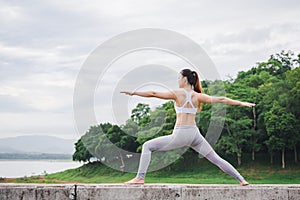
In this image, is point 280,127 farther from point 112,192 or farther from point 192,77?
point 112,192

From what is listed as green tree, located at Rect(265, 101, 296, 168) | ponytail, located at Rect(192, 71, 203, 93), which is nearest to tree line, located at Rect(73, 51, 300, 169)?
green tree, located at Rect(265, 101, 296, 168)

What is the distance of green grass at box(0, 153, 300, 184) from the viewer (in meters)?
37.6

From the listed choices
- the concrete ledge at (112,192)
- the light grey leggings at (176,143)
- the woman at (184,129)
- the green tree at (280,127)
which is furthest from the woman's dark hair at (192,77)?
the green tree at (280,127)

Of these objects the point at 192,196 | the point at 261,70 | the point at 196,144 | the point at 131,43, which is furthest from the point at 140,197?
the point at 261,70

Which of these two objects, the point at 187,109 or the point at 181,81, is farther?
the point at 181,81

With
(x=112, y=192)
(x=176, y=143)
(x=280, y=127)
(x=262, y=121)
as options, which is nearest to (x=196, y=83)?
(x=176, y=143)

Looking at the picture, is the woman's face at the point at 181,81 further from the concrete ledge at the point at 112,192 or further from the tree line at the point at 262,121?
the tree line at the point at 262,121

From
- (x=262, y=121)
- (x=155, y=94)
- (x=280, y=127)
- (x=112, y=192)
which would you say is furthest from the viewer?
(x=262, y=121)

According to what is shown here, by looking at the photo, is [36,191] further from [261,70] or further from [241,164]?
[261,70]

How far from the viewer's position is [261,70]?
2035 inches

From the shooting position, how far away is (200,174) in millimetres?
40719

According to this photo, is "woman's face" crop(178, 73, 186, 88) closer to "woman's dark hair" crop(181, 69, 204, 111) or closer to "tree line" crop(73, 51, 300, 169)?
"woman's dark hair" crop(181, 69, 204, 111)

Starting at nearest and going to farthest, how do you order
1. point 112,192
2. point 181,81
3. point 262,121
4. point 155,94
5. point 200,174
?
point 112,192 → point 155,94 → point 181,81 → point 200,174 → point 262,121

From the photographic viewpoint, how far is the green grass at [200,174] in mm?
37562
